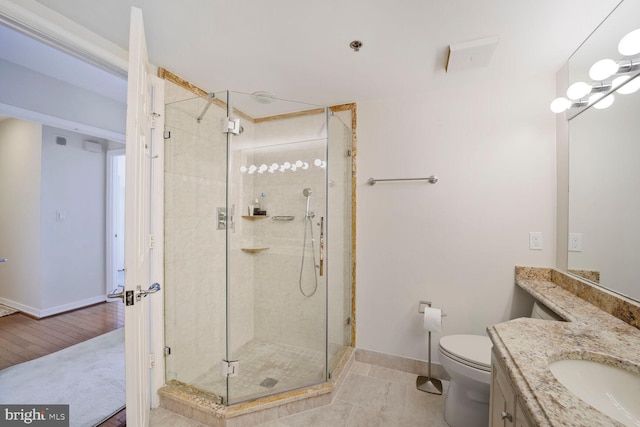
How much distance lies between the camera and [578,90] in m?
1.55

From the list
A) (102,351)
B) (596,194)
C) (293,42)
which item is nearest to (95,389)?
(102,351)

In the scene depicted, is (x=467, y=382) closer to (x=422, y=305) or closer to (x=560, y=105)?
(x=422, y=305)

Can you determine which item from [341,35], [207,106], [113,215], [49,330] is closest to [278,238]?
[207,106]

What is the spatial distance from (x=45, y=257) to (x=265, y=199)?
119 inches

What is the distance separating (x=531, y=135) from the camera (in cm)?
190

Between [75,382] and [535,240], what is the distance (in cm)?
364

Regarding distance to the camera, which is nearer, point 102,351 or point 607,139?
point 607,139

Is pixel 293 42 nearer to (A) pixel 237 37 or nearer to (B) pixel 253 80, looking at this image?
(A) pixel 237 37

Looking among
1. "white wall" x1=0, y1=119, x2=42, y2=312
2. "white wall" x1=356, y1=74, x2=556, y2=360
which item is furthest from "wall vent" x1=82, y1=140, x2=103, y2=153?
"white wall" x1=356, y1=74, x2=556, y2=360

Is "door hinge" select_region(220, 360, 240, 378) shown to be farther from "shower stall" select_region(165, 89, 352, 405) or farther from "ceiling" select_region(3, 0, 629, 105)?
"ceiling" select_region(3, 0, 629, 105)

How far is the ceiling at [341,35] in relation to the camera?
127 cm

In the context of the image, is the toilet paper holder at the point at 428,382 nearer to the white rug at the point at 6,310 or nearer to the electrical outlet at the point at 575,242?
the electrical outlet at the point at 575,242

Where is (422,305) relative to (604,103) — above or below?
below

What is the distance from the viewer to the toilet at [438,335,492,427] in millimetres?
1487
